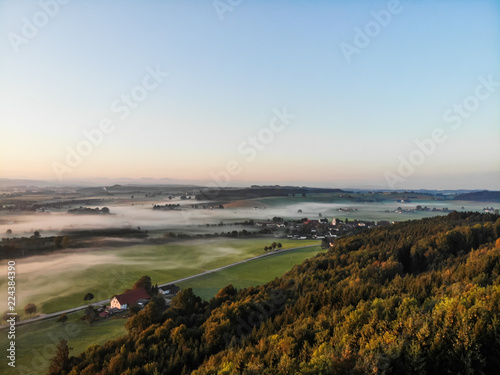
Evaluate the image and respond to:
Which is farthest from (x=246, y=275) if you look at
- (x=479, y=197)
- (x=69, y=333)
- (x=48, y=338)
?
(x=479, y=197)

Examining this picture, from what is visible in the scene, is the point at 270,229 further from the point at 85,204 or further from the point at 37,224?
the point at 37,224

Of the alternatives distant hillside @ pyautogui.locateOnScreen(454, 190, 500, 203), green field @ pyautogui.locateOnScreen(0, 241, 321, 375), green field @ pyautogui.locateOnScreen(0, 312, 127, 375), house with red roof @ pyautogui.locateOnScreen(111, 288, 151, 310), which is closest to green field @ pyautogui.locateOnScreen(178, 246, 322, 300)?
green field @ pyautogui.locateOnScreen(0, 241, 321, 375)

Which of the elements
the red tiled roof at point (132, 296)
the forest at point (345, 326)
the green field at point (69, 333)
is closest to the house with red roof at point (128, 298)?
the red tiled roof at point (132, 296)

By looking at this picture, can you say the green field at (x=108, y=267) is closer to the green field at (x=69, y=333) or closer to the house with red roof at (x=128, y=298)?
the green field at (x=69, y=333)

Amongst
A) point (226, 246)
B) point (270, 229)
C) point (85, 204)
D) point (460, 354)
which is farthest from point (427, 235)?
point (85, 204)

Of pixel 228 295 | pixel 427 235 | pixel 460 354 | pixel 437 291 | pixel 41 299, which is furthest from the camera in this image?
pixel 427 235

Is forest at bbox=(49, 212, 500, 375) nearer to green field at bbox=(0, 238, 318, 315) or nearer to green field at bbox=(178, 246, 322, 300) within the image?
green field at bbox=(178, 246, 322, 300)
